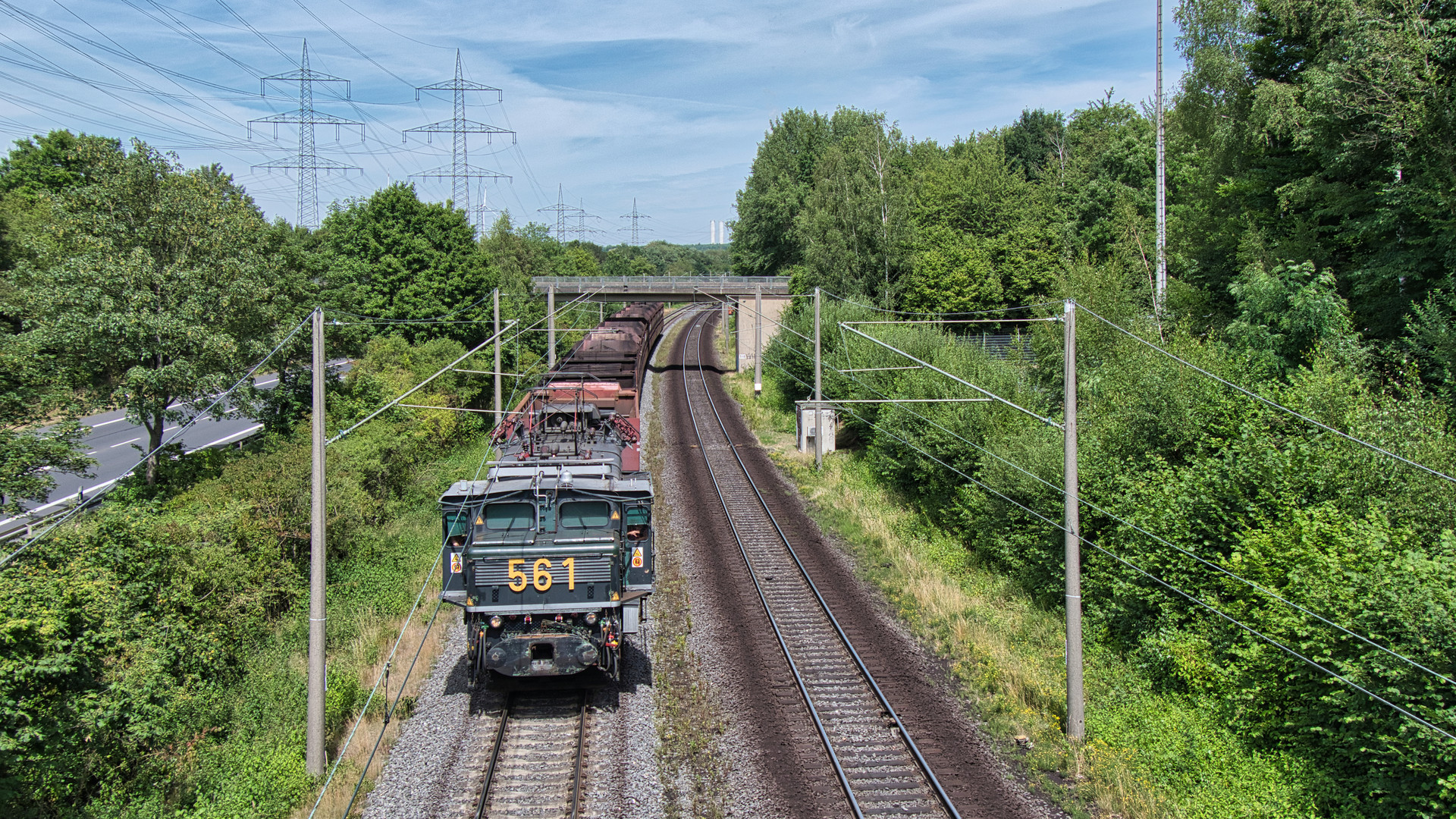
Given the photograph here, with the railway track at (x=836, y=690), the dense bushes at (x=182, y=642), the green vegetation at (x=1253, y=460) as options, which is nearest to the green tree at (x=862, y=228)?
the green vegetation at (x=1253, y=460)

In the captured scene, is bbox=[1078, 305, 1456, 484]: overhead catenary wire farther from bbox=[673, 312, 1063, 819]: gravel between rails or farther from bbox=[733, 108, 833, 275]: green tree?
bbox=[733, 108, 833, 275]: green tree

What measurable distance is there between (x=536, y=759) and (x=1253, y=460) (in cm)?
1344

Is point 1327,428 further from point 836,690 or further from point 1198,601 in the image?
point 836,690

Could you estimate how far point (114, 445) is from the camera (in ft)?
115

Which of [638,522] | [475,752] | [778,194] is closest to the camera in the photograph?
[475,752]

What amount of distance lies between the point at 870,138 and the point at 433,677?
46045 mm

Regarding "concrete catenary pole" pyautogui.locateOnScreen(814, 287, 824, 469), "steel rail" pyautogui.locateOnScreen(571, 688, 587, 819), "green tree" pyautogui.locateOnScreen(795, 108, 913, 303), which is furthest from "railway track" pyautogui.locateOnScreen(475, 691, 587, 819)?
"green tree" pyautogui.locateOnScreen(795, 108, 913, 303)

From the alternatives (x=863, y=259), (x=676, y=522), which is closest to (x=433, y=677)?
(x=676, y=522)

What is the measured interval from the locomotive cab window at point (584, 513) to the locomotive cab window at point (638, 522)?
49cm

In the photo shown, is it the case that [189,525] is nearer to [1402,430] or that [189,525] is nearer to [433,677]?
[433,677]

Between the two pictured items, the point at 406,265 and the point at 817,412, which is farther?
the point at 406,265

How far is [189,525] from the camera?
57.5 feet

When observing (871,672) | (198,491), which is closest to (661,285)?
(198,491)

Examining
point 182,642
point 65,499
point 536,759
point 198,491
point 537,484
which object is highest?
point 537,484
